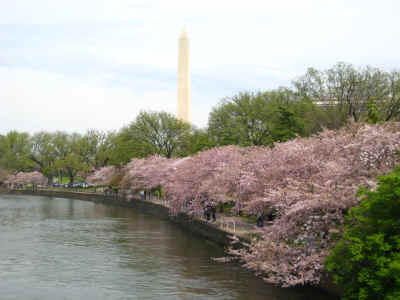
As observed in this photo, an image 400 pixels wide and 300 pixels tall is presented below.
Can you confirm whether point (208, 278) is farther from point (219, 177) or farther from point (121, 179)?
point (121, 179)

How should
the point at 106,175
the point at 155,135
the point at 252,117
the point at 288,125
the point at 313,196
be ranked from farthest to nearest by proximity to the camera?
the point at 106,175
the point at 155,135
the point at 252,117
the point at 288,125
the point at 313,196

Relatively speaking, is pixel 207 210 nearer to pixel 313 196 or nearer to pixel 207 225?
pixel 207 225

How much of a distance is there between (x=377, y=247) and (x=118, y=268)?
18.3 m

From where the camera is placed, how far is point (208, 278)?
27469mm

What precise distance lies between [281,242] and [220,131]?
51.9 metres

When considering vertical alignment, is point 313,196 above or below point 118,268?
above

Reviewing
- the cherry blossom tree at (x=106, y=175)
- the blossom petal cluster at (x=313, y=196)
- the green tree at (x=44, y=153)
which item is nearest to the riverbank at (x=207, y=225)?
the blossom petal cluster at (x=313, y=196)

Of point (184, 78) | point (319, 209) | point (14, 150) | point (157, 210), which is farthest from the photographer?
point (14, 150)

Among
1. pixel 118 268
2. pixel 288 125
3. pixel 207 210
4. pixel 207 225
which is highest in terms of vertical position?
pixel 288 125

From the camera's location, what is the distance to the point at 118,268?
3009 centimetres

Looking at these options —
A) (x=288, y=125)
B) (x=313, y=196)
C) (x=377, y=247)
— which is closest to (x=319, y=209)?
(x=313, y=196)

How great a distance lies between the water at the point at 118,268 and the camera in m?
24.2

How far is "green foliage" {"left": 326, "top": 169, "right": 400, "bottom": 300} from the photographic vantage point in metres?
15.4

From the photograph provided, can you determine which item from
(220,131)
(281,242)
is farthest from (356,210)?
(220,131)
